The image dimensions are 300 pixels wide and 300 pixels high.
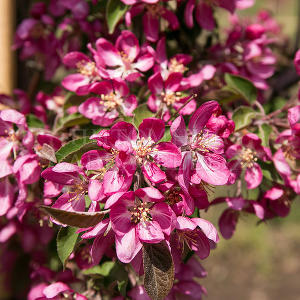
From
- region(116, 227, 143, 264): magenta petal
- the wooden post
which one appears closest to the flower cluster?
region(116, 227, 143, 264): magenta petal

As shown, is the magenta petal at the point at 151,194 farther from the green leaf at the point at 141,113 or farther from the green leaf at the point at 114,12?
the green leaf at the point at 114,12

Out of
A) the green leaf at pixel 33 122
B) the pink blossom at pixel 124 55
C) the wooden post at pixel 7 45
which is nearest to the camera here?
the pink blossom at pixel 124 55

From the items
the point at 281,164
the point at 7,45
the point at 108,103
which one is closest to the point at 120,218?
the point at 108,103

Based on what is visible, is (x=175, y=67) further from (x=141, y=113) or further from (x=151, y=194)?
(x=151, y=194)

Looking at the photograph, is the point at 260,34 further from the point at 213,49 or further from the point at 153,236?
the point at 153,236

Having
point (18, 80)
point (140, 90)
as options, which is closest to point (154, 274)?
point (140, 90)

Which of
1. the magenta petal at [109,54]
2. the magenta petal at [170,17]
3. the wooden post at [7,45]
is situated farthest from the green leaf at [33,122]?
the wooden post at [7,45]
